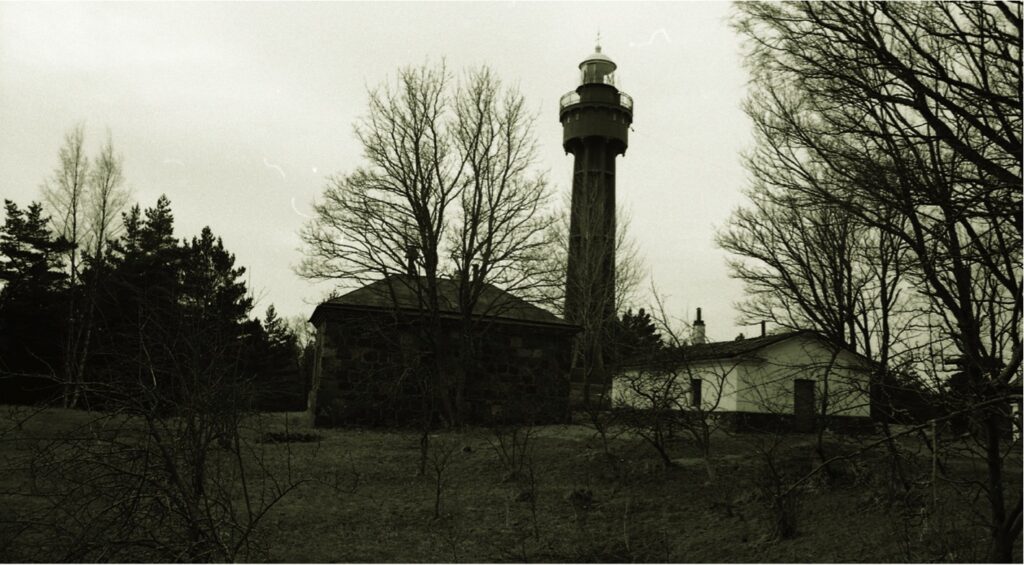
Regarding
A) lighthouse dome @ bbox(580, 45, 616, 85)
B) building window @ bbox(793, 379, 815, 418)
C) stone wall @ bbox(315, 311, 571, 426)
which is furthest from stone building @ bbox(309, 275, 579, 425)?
lighthouse dome @ bbox(580, 45, 616, 85)

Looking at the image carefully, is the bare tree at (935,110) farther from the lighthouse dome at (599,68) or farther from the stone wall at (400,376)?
the lighthouse dome at (599,68)

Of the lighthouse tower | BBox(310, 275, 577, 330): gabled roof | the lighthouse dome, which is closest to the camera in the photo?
BBox(310, 275, 577, 330): gabled roof

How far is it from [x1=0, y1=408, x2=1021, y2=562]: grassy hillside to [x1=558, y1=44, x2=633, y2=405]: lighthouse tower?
48.4 feet

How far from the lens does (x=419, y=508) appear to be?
32.6ft

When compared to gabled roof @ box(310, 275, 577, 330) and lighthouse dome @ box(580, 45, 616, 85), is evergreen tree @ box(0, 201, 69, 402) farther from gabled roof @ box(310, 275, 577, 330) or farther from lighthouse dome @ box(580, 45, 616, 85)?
lighthouse dome @ box(580, 45, 616, 85)

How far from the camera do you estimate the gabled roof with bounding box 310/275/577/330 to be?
739 inches

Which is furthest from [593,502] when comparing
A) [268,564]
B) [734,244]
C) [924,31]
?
[734,244]

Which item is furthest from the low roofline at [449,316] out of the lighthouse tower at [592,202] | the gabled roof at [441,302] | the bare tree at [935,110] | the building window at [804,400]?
the bare tree at [935,110]

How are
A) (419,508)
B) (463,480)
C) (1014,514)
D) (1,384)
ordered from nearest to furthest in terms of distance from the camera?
(1014,514) < (419,508) < (463,480) < (1,384)

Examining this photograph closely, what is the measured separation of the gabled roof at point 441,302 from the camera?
1877cm

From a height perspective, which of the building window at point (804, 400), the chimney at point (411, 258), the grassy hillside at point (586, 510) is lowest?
the grassy hillside at point (586, 510)

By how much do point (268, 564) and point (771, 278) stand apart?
50.2ft

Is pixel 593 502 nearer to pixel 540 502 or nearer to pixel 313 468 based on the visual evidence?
pixel 540 502

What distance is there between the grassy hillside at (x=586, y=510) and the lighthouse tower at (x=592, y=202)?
1475 centimetres
